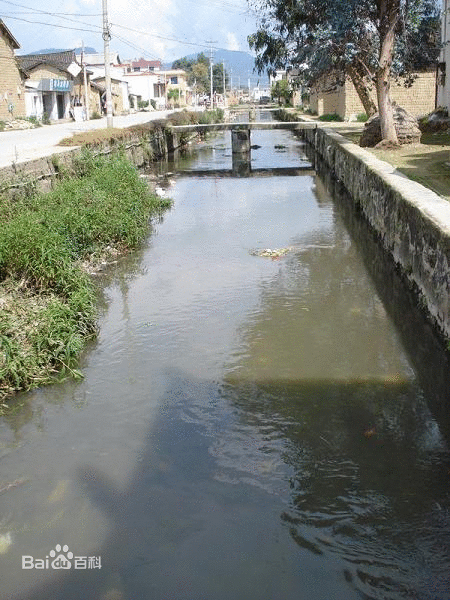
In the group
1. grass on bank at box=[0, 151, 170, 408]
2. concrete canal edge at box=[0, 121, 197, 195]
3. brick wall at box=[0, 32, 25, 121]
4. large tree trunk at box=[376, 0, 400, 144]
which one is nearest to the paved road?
concrete canal edge at box=[0, 121, 197, 195]

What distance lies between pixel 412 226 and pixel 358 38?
13.9 metres

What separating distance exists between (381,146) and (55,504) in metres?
16.8

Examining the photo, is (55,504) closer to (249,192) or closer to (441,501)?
(441,501)

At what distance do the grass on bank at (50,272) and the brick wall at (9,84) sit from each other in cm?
2749

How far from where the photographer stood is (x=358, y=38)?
21125 millimetres

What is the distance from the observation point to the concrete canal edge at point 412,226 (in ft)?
25.2

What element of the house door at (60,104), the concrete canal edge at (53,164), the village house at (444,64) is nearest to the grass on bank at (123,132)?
the concrete canal edge at (53,164)

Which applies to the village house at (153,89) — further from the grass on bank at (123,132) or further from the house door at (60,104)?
the grass on bank at (123,132)

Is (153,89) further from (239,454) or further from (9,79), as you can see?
(239,454)

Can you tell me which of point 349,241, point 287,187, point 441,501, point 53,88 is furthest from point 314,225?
point 53,88

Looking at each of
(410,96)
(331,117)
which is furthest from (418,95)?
(331,117)

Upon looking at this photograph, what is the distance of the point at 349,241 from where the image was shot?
1358 centimetres

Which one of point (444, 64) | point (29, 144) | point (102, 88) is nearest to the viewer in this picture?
point (29, 144)

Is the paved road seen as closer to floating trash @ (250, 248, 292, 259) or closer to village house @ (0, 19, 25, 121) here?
floating trash @ (250, 248, 292, 259)
